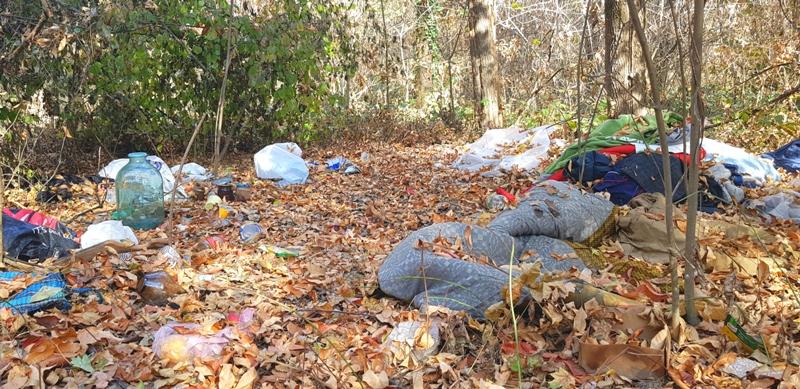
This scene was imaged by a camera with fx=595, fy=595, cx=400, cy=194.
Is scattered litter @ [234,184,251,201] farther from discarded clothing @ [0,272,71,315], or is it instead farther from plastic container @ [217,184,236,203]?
discarded clothing @ [0,272,71,315]

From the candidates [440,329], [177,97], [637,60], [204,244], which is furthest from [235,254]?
[637,60]

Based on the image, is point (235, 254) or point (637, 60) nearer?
point (235, 254)

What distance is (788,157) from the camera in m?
5.55

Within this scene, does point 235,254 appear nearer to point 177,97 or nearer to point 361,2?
point 177,97

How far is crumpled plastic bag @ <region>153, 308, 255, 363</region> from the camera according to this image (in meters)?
2.26

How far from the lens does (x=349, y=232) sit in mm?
4145

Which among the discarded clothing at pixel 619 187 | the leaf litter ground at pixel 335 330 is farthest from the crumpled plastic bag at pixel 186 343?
the discarded clothing at pixel 619 187

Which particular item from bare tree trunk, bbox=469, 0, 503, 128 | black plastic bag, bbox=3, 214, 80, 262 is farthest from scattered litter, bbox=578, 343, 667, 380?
bare tree trunk, bbox=469, 0, 503, 128

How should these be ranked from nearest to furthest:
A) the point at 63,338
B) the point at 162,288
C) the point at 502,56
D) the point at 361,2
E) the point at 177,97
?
the point at 63,338 < the point at 162,288 < the point at 177,97 < the point at 361,2 < the point at 502,56

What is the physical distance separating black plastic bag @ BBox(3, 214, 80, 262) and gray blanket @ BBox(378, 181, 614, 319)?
2.03 meters

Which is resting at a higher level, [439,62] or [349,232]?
[439,62]

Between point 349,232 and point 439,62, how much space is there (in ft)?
26.9

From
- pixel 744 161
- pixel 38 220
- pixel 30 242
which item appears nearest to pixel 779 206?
pixel 744 161

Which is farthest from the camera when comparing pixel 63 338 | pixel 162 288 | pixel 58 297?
pixel 162 288
